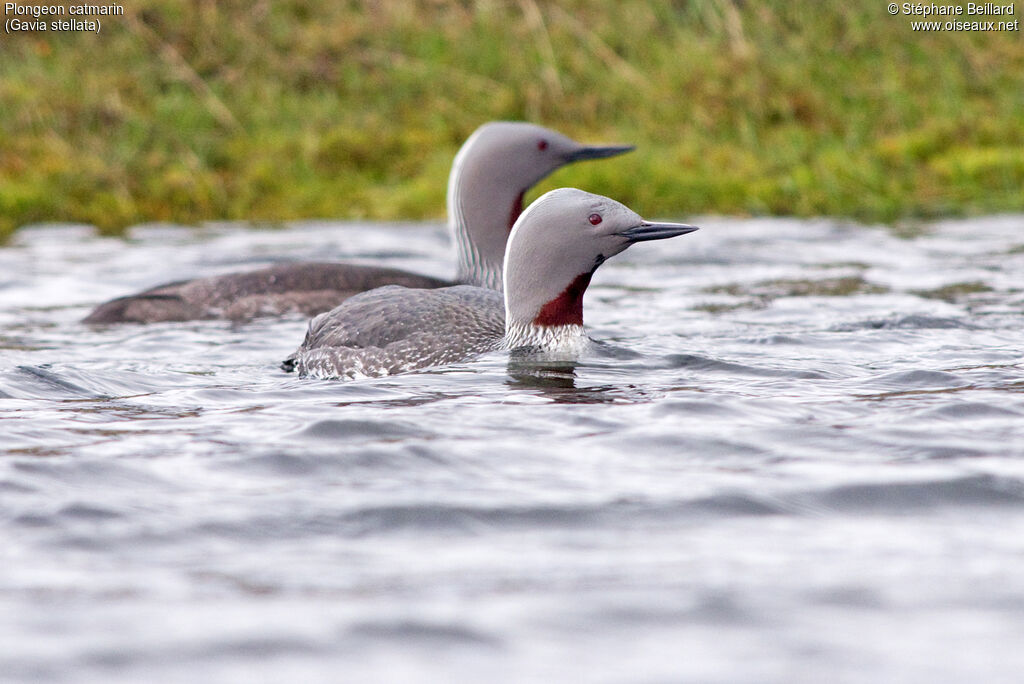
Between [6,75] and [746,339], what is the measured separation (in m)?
10.1

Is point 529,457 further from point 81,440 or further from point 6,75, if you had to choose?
point 6,75

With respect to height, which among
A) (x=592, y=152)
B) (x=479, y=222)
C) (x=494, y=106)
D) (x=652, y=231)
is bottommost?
(x=652, y=231)

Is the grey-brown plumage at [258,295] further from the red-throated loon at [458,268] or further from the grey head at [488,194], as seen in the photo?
the grey head at [488,194]

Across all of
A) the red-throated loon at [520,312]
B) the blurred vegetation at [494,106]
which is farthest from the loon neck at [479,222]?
the blurred vegetation at [494,106]

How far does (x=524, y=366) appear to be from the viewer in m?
5.87

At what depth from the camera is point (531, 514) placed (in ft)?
12.3

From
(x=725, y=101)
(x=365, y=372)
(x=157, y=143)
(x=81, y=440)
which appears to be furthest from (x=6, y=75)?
(x=81, y=440)

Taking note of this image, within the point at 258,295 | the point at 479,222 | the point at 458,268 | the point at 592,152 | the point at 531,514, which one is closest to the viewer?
the point at 531,514

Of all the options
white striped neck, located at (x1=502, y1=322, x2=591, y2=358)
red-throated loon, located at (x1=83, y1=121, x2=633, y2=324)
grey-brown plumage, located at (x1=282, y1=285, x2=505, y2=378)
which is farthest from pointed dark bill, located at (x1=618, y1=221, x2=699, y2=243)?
red-throated loon, located at (x1=83, y1=121, x2=633, y2=324)

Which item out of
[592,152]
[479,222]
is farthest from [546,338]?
[592,152]

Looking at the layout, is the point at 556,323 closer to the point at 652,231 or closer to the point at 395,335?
the point at 652,231

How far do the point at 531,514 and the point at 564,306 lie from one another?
7.99 feet

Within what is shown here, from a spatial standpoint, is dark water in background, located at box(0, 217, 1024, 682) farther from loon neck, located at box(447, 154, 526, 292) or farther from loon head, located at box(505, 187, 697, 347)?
loon neck, located at box(447, 154, 526, 292)

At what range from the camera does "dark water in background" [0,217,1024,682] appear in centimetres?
291
